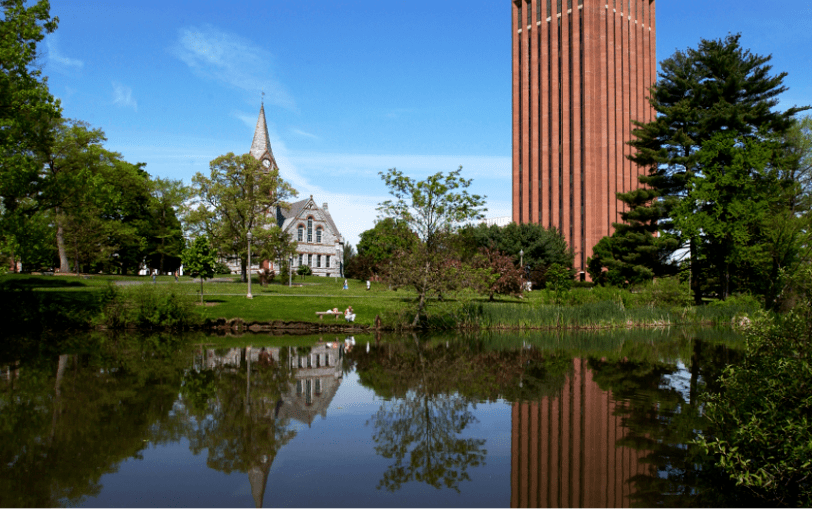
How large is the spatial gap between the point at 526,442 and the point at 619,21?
302ft

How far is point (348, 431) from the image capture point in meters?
9.33

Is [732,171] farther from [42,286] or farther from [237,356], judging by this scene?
[42,286]

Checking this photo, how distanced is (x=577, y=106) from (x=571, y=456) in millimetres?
83594

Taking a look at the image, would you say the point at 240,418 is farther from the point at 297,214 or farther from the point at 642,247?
the point at 297,214

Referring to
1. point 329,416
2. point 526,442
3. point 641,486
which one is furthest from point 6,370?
point 641,486

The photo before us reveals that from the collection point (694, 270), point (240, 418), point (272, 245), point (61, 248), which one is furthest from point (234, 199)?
point (240, 418)

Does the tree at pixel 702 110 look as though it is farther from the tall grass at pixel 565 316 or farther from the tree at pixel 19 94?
the tree at pixel 19 94

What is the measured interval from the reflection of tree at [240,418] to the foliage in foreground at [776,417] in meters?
5.44

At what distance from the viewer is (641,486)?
268 inches

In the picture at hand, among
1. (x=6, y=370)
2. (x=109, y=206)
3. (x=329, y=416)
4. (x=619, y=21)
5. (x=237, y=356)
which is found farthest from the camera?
(x=619, y=21)

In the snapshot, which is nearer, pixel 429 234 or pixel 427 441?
pixel 427 441

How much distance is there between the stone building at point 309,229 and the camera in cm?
7438

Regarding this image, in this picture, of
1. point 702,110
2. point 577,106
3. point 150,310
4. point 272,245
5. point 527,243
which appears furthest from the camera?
point 577,106

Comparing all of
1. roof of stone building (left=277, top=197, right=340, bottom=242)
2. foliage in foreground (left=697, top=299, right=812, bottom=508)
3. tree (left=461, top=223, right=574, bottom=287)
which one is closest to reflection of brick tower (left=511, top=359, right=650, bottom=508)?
foliage in foreground (left=697, top=299, right=812, bottom=508)
